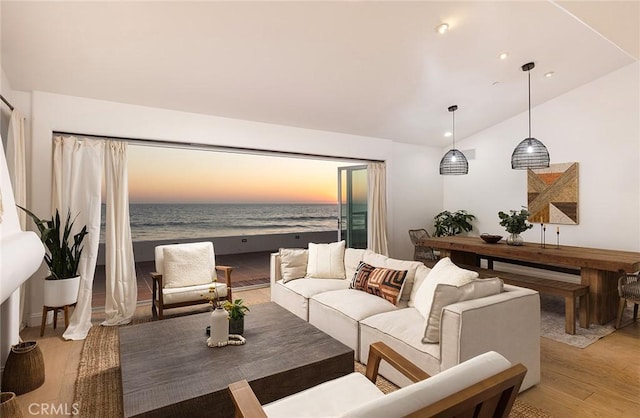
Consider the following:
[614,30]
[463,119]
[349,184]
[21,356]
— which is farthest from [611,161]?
[21,356]

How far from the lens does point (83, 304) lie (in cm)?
357

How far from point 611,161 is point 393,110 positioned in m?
3.09

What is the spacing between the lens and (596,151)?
15.6 feet

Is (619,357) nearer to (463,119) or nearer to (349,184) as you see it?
(463,119)

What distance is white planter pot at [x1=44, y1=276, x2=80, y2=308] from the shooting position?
3.23m

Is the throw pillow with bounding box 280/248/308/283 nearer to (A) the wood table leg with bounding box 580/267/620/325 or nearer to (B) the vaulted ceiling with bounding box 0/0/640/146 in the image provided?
(B) the vaulted ceiling with bounding box 0/0/640/146

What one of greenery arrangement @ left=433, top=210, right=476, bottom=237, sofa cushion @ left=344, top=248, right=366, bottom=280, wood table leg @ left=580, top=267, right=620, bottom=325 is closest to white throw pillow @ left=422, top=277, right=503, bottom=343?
sofa cushion @ left=344, top=248, right=366, bottom=280

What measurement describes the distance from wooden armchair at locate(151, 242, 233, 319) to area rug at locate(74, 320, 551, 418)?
0.63 meters

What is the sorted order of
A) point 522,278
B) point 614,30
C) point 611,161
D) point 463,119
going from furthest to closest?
point 463,119 → point 611,161 → point 522,278 → point 614,30

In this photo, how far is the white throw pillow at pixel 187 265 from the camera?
3926 mm

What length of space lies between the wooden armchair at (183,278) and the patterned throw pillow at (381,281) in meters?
1.57

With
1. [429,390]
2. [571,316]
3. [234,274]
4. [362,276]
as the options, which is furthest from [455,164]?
[234,274]

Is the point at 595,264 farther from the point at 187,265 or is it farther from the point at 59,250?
the point at 59,250

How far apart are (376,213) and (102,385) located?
4.63 metres
